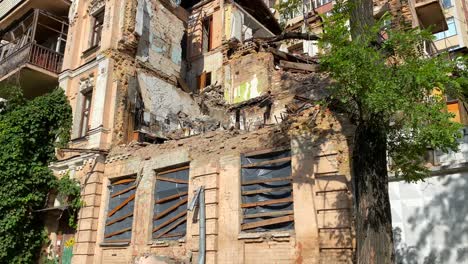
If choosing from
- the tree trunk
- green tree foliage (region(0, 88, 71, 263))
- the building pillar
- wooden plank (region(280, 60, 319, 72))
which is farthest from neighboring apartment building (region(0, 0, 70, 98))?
the tree trunk

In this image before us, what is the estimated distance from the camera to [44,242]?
508 inches

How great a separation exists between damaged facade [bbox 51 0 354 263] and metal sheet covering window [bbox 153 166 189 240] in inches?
1.4

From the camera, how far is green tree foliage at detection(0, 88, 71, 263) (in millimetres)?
12336

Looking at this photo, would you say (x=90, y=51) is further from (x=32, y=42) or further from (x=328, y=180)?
(x=328, y=180)

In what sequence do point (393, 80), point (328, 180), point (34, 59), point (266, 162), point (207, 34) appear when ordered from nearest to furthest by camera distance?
point (393, 80) → point (328, 180) → point (266, 162) → point (34, 59) → point (207, 34)

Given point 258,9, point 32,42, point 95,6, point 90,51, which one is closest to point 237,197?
point 90,51

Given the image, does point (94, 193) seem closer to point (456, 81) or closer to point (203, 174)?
point (203, 174)

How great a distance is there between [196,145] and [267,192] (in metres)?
2.69

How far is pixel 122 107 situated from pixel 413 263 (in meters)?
10.1

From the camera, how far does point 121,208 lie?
39.7ft

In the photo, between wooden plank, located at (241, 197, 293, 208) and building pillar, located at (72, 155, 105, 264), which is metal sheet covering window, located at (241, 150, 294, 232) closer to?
wooden plank, located at (241, 197, 293, 208)

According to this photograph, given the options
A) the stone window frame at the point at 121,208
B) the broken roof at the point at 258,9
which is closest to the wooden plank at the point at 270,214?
the stone window frame at the point at 121,208

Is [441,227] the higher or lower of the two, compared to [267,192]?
lower

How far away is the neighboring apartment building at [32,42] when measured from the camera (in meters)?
15.7
